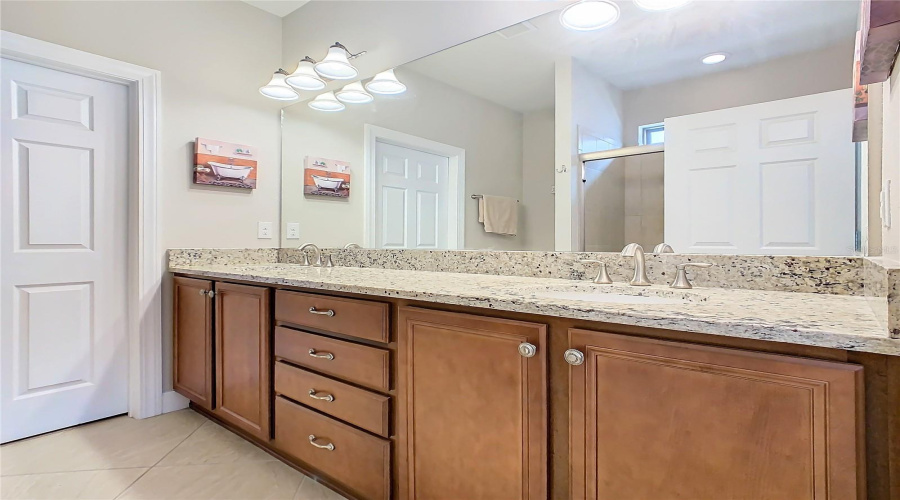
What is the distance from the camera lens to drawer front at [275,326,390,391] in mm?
1313

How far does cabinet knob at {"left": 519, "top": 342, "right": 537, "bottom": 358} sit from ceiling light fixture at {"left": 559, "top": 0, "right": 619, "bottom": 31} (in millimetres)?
1237

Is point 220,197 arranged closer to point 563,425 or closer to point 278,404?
point 278,404

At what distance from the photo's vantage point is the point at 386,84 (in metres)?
2.33

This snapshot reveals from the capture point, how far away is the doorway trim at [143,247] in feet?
7.37

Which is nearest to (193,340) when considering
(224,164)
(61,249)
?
(61,249)

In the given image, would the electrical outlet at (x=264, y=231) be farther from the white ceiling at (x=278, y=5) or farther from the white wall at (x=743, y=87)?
the white wall at (x=743, y=87)

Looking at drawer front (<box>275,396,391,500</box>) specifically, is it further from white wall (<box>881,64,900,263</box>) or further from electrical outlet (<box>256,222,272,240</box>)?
electrical outlet (<box>256,222,272,240</box>)

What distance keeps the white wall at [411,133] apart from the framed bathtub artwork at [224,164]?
226 millimetres

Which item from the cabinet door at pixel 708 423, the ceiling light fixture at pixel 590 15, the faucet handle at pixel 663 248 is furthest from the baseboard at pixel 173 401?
the ceiling light fixture at pixel 590 15

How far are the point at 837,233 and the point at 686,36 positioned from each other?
742mm

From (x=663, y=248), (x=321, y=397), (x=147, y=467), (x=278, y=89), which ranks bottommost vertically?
(x=147, y=467)

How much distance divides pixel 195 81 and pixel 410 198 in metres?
1.40

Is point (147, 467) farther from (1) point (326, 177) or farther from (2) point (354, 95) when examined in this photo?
(2) point (354, 95)

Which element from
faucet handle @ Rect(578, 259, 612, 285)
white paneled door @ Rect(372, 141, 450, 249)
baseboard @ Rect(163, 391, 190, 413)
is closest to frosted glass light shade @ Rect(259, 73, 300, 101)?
white paneled door @ Rect(372, 141, 450, 249)
